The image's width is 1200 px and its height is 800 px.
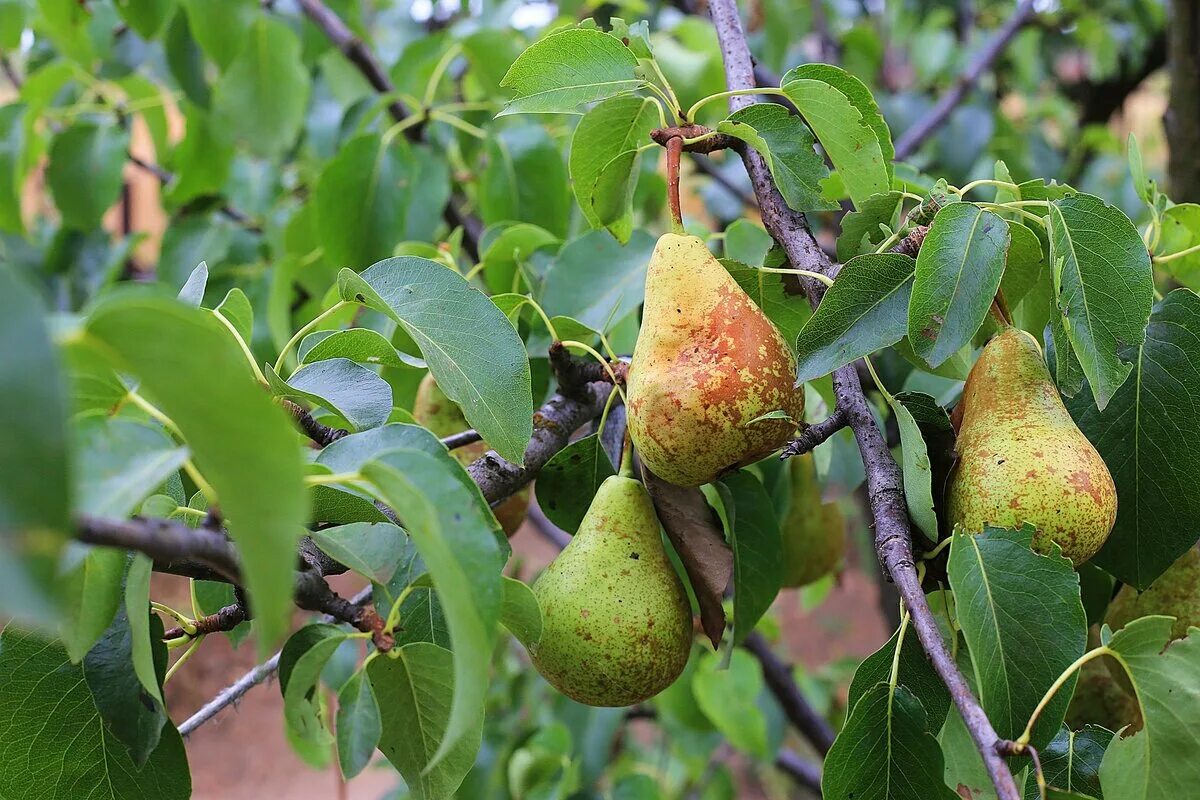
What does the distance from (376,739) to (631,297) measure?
0.41 meters

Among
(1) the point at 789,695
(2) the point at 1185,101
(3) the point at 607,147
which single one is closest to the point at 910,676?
(3) the point at 607,147

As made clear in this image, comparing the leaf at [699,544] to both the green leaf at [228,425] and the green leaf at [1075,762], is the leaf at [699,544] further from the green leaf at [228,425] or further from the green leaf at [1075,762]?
the green leaf at [228,425]

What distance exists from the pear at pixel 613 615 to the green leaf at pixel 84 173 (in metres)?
1.08

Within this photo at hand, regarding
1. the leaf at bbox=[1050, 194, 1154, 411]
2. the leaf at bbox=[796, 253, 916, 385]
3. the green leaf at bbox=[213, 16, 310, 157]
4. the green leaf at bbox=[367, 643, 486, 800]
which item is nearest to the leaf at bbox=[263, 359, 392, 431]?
the green leaf at bbox=[367, 643, 486, 800]

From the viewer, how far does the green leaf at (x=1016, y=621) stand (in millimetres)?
490

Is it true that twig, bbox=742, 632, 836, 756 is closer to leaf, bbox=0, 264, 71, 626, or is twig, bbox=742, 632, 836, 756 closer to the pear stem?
the pear stem

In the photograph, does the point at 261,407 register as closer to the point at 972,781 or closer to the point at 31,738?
the point at 31,738

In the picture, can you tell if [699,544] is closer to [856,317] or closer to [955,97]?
[856,317]

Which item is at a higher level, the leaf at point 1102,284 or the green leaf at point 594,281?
the leaf at point 1102,284

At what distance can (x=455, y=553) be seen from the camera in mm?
393

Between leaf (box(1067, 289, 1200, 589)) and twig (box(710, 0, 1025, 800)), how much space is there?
0.49 feet

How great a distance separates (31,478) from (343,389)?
332mm

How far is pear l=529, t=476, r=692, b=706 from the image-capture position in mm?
584

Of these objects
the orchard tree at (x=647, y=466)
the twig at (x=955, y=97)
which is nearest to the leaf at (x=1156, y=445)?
the orchard tree at (x=647, y=466)
